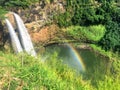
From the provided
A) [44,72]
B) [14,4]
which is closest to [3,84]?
[44,72]

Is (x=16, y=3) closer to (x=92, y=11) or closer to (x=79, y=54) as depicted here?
(x=79, y=54)

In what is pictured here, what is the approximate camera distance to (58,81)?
10.9 m

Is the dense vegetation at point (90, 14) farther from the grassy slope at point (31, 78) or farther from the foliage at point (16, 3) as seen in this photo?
the grassy slope at point (31, 78)

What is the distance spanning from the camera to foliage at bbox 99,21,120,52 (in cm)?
2458

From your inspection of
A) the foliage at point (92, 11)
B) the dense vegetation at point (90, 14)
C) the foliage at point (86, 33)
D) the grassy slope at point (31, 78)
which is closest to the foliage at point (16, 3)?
the dense vegetation at point (90, 14)

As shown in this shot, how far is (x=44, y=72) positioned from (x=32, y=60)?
65.2 inches

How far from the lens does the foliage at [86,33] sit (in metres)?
26.3

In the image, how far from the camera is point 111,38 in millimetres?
24766

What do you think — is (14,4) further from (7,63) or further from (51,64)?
(7,63)

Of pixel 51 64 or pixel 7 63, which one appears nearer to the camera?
pixel 7 63

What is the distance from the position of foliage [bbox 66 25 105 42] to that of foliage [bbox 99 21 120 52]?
713 mm

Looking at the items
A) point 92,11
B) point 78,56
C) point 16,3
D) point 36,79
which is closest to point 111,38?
point 78,56

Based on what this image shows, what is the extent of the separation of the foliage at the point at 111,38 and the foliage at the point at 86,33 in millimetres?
713

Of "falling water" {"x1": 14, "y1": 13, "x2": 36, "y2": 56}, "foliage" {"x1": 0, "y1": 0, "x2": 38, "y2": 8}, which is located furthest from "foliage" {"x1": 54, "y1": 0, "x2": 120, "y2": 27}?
"falling water" {"x1": 14, "y1": 13, "x2": 36, "y2": 56}
